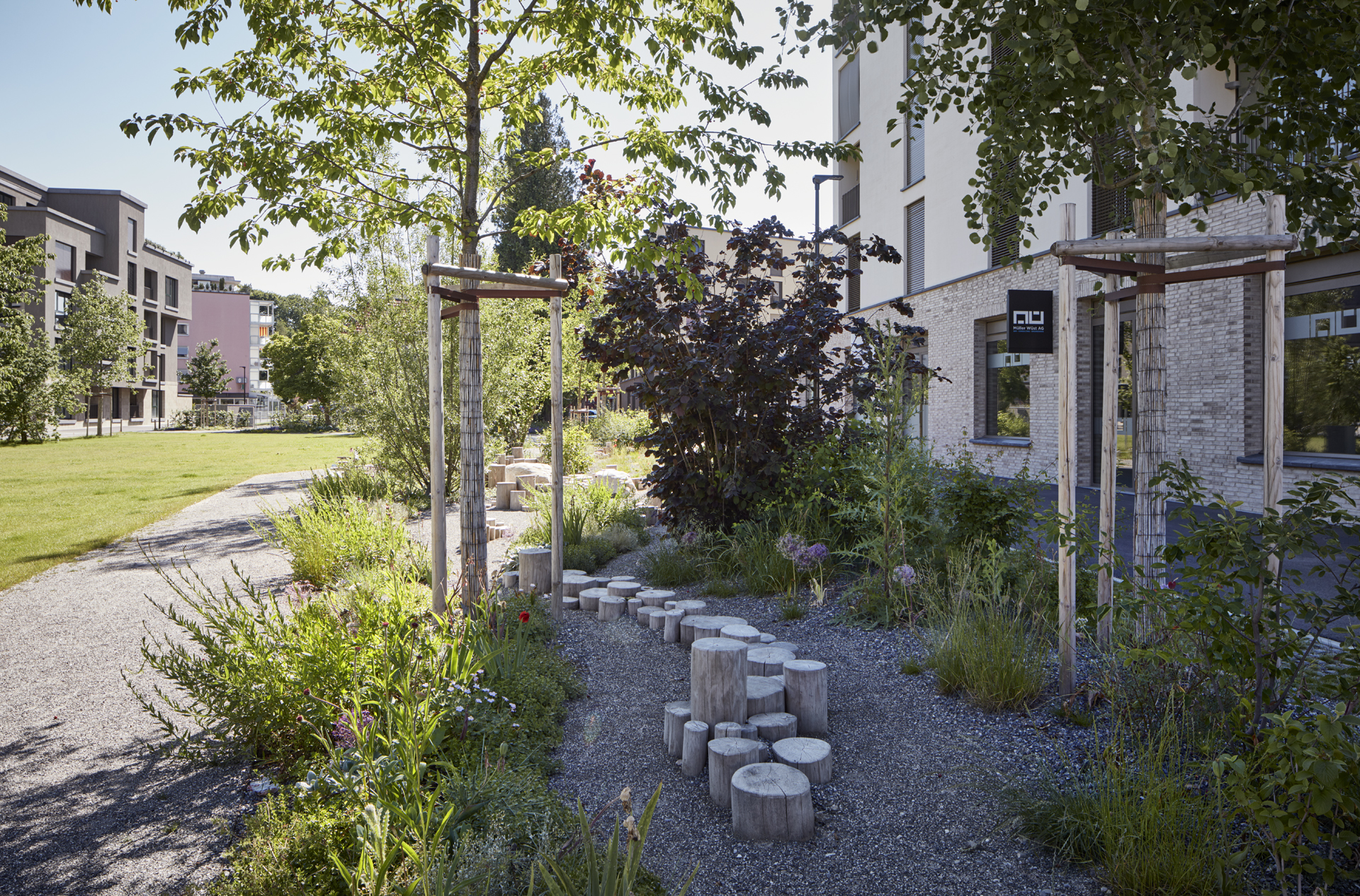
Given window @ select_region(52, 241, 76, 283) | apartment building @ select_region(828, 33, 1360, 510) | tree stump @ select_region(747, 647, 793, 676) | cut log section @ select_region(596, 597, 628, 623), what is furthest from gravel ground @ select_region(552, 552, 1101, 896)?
window @ select_region(52, 241, 76, 283)

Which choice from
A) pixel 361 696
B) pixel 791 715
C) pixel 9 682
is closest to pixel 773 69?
pixel 791 715

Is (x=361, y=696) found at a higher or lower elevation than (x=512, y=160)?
lower

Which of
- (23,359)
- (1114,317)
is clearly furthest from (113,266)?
(1114,317)

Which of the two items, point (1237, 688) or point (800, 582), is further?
point (800, 582)

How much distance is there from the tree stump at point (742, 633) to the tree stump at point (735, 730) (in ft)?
2.48

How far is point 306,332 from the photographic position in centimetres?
4622

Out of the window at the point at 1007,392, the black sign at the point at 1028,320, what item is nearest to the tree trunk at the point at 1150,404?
the black sign at the point at 1028,320

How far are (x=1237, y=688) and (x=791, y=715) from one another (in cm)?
161

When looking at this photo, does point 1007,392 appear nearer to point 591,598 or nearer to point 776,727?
point 591,598

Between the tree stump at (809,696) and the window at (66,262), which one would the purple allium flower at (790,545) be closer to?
the tree stump at (809,696)

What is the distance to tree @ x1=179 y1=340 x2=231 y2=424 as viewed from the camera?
4875cm

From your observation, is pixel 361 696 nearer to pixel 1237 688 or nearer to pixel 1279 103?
pixel 1237 688

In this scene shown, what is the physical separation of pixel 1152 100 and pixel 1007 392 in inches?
475

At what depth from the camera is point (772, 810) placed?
2537 mm
